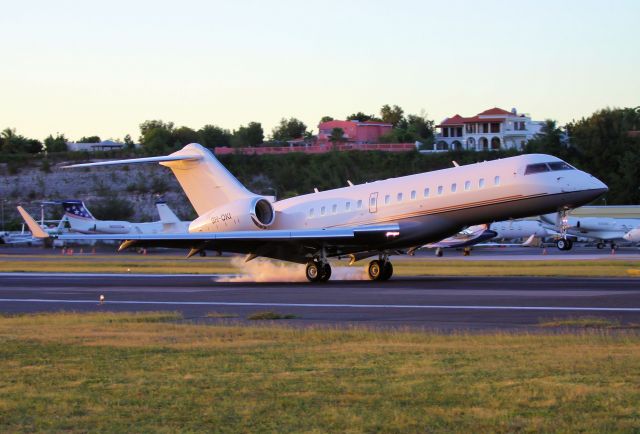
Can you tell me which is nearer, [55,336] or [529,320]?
[55,336]

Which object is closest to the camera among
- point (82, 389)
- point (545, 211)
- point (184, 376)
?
point (82, 389)

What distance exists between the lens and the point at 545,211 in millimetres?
30453

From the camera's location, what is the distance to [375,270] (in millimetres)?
33688

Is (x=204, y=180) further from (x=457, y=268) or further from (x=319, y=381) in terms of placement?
(x=319, y=381)

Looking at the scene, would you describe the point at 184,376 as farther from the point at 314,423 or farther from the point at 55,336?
the point at 55,336

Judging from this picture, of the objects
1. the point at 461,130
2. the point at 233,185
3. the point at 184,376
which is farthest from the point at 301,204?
the point at 461,130

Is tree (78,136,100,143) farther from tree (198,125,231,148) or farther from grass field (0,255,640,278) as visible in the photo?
grass field (0,255,640,278)

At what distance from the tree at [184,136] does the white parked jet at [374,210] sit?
119 metres

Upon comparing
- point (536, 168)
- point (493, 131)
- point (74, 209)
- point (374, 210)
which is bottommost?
point (374, 210)

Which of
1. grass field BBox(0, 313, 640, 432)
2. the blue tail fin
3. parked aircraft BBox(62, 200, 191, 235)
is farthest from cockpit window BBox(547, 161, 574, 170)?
the blue tail fin

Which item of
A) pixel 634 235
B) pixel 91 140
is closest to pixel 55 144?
pixel 91 140

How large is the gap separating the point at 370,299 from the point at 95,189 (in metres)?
98.9

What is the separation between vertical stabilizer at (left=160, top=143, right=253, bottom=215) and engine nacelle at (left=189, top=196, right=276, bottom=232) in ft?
2.82

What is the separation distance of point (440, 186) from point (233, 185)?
28.6ft
